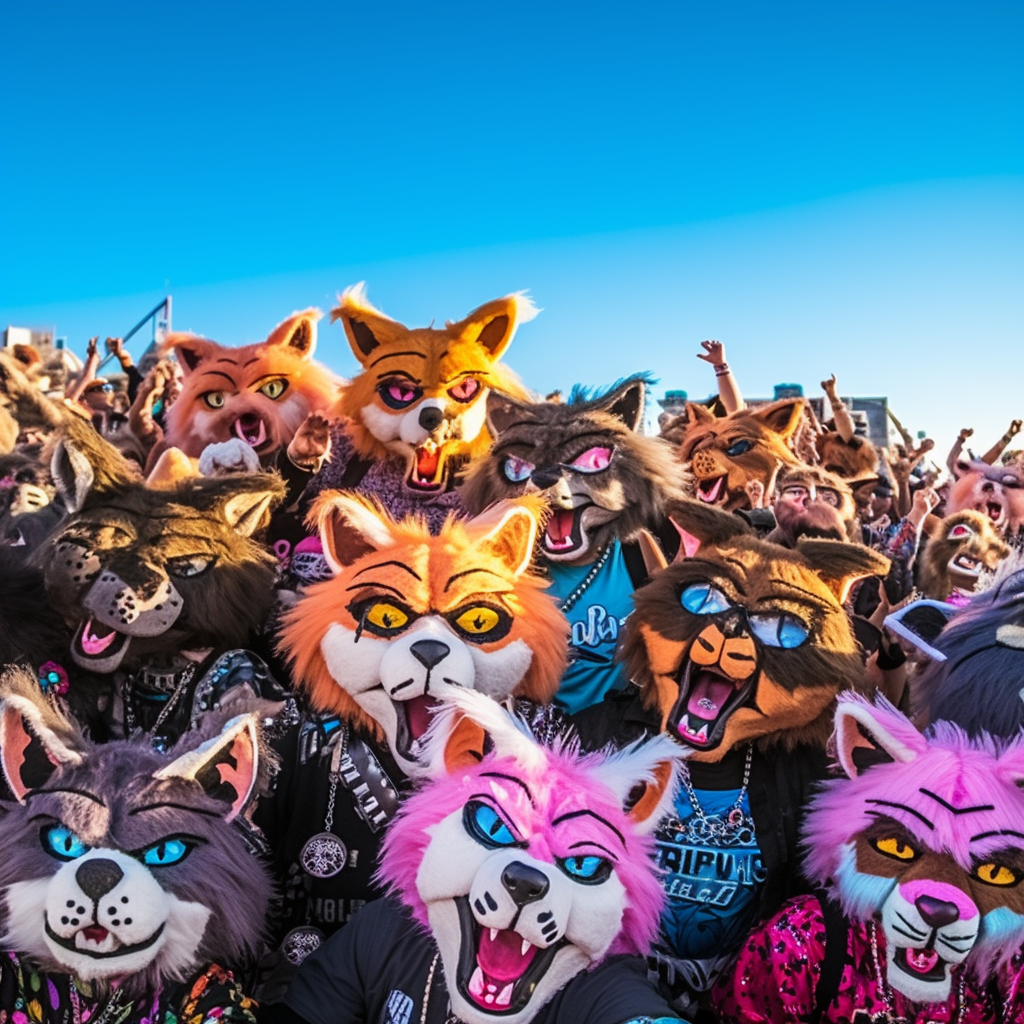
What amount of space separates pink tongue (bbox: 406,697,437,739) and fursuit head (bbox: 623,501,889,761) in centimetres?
55

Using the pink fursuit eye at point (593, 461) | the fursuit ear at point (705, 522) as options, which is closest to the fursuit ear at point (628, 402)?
the pink fursuit eye at point (593, 461)

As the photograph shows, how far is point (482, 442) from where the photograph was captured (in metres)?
4.12

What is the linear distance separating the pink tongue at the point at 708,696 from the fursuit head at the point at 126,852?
1012 millimetres

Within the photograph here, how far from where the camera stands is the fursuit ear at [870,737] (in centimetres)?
231

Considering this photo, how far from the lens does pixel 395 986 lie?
7.05 ft

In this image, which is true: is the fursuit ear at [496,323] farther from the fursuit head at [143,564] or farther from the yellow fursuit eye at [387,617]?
the yellow fursuit eye at [387,617]

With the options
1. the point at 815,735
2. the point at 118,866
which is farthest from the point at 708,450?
the point at 118,866

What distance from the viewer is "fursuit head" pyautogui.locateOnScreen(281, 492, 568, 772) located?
255cm

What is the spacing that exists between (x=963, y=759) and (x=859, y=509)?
3235mm

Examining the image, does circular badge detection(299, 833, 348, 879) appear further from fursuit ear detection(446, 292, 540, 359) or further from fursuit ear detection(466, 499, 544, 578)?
fursuit ear detection(446, 292, 540, 359)

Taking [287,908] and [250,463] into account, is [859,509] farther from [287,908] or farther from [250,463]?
[287,908]

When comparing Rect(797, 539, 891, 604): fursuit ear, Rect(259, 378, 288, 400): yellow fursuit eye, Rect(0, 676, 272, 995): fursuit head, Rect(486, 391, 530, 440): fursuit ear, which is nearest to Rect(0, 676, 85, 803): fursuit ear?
Rect(0, 676, 272, 995): fursuit head

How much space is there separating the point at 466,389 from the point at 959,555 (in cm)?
178

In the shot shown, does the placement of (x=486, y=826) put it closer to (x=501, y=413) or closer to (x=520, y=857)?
(x=520, y=857)
